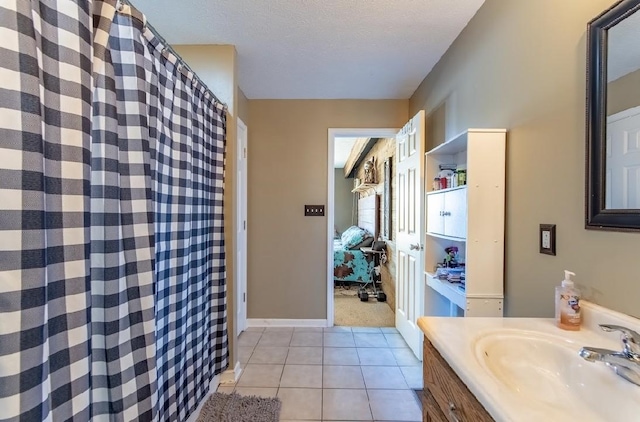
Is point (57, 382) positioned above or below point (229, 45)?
below

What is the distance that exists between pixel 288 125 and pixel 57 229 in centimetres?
258

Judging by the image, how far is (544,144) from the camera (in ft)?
3.96

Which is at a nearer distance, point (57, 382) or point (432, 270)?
point (57, 382)

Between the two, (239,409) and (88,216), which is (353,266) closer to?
(239,409)

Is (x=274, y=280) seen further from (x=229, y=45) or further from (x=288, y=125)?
(x=229, y=45)

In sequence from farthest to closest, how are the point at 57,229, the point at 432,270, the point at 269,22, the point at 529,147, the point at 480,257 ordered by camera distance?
1. the point at 432,270
2. the point at 269,22
3. the point at 480,257
4. the point at 529,147
5. the point at 57,229

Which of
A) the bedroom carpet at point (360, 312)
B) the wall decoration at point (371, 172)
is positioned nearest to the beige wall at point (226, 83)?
the bedroom carpet at point (360, 312)

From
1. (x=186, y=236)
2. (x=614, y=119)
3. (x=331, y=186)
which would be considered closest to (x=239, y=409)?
(x=186, y=236)

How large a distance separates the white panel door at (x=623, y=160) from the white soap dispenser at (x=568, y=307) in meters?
0.28

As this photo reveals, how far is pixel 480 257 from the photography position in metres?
1.47

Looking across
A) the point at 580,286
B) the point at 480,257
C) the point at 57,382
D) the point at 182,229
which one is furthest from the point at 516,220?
the point at 57,382

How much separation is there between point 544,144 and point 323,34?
142cm

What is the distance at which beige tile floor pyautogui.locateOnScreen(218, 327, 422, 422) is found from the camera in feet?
5.98

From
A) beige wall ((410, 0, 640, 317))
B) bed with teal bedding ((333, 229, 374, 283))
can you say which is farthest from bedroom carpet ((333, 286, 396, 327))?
beige wall ((410, 0, 640, 317))
